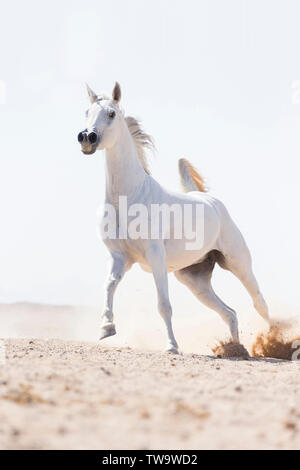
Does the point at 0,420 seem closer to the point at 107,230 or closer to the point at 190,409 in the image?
the point at 190,409

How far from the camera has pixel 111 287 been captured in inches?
272

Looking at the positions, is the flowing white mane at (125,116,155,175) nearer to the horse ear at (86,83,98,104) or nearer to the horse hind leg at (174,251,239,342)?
the horse ear at (86,83,98,104)

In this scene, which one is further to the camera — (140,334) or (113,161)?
(140,334)

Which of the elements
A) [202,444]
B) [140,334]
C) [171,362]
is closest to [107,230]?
[171,362]

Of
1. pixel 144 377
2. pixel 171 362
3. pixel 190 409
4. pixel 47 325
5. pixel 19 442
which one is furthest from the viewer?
pixel 47 325

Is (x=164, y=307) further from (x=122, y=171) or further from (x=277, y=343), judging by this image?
(x=277, y=343)

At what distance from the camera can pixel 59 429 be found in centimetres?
288

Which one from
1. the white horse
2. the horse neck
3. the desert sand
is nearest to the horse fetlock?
the white horse

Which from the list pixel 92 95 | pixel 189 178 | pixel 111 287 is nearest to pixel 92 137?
pixel 92 95

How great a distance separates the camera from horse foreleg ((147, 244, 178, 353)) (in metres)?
7.08

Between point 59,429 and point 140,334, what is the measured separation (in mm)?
7839

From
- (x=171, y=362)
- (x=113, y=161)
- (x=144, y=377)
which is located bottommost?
(x=144, y=377)

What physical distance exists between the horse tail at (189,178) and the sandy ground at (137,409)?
515 centimetres

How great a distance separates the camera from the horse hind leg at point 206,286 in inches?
348
